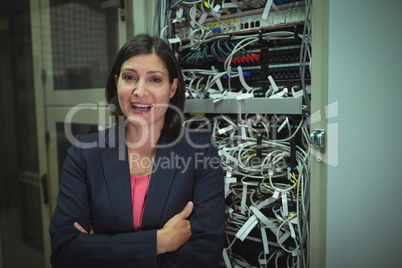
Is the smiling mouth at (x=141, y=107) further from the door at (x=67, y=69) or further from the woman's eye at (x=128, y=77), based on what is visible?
the door at (x=67, y=69)

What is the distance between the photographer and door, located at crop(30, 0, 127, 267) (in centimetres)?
147

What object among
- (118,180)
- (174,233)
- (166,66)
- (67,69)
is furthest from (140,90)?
(67,69)

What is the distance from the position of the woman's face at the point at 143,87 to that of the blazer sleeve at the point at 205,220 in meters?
0.27

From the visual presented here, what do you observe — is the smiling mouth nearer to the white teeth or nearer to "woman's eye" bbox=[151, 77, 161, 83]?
the white teeth

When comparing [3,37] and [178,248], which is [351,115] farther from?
[3,37]

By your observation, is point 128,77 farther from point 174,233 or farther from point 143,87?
point 174,233

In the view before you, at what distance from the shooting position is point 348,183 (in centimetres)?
92

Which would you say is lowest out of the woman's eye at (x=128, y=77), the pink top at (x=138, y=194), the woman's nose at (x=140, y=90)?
the pink top at (x=138, y=194)

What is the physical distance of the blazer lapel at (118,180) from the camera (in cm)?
98

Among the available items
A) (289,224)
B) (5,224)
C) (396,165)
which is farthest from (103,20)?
(396,165)

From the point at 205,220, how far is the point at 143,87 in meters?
0.57

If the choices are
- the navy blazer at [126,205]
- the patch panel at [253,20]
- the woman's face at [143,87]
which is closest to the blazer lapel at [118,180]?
the navy blazer at [126,205]

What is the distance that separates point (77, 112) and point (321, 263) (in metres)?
1.47

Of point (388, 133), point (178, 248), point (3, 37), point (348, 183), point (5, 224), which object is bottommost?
point (5, 224)
